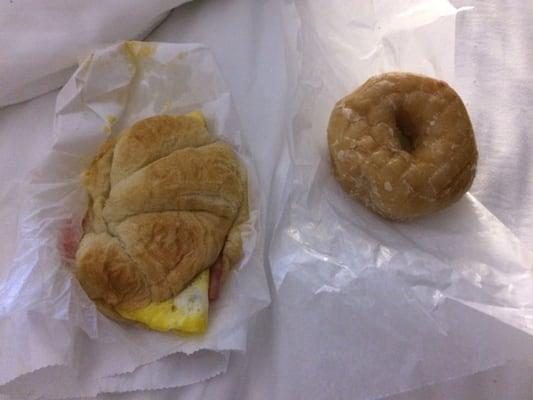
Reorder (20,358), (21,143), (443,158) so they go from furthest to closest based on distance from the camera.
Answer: (21,143) → (443,158) → (20,358)

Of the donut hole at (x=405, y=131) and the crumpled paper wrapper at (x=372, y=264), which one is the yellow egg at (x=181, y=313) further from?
the donut hole at (x=405, y=131)

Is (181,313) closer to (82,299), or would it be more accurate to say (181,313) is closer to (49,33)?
(82,299)

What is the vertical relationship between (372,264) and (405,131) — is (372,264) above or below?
below

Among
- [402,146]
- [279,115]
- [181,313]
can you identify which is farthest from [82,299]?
[402,146]

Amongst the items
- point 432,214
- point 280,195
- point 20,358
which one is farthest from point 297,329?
point 20,358

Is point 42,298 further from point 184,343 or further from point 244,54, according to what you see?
point 244,54

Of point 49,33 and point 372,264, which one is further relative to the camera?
point 49,33

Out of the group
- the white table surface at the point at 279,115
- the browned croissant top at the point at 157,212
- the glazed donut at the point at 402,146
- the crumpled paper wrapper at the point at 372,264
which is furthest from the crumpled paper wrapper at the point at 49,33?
the glazed donut at the point at 402,146

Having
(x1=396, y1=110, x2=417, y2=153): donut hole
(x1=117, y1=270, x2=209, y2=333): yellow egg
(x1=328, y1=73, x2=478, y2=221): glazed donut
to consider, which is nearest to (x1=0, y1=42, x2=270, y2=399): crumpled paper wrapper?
(x1=117, y1=270, x2=209, y2=333): yellow egg
